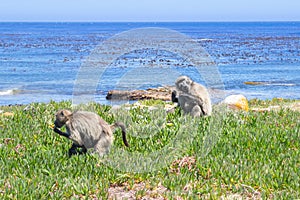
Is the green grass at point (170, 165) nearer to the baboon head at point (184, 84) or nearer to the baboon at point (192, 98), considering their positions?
the baboon at point (192, 98)

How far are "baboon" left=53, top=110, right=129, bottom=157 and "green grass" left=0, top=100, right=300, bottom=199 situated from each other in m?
0.21

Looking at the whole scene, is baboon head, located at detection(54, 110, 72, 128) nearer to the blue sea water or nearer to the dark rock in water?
the blue sea water

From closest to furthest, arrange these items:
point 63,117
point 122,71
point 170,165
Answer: point 170,165 → point 63,117 → point 122,71

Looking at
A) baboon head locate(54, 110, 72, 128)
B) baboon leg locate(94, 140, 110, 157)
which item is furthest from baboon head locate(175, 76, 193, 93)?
baboon head locate(54, 110, 72, 128)

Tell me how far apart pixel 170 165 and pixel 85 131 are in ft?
4.59

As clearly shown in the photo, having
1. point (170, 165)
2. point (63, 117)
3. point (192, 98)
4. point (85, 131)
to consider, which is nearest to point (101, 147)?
point (85, 131)

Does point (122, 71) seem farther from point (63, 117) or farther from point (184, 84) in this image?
point (63, 117)

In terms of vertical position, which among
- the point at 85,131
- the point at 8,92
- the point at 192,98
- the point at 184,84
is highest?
the point at 184,84

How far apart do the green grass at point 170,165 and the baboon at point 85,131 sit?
209 millimetres

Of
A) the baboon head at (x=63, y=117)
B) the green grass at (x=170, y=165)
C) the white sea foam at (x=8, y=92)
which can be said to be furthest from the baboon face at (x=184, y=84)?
the white sea foam at (x=8, y=92)

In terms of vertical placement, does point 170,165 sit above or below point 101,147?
below

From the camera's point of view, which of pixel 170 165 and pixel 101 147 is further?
pixel 101 147

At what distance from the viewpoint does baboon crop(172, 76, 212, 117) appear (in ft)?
37.9

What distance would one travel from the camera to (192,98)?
1155 cm
